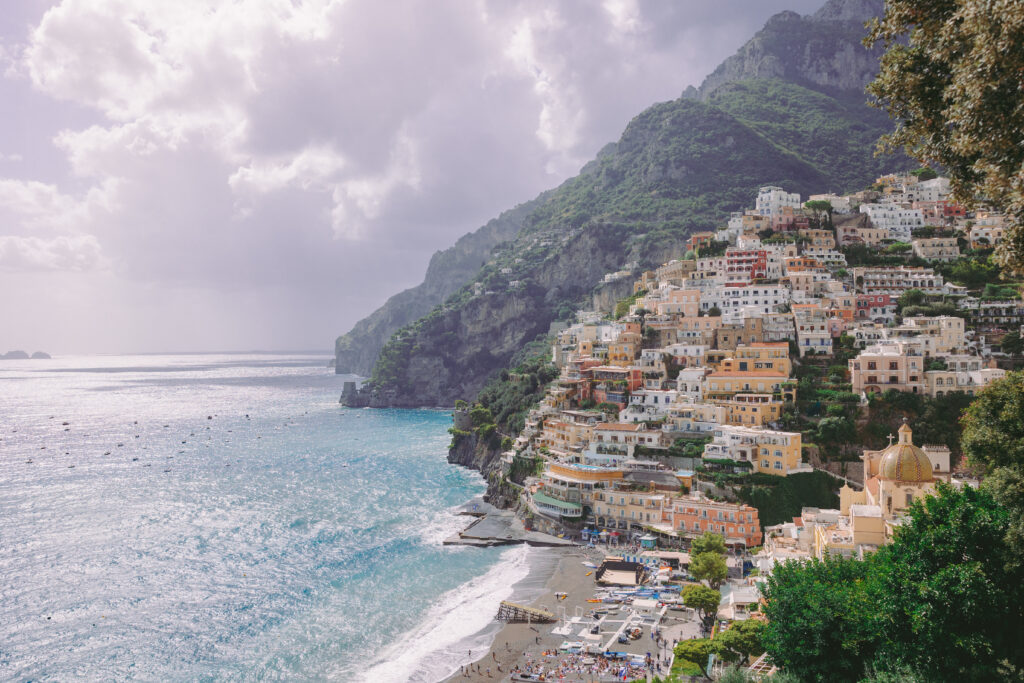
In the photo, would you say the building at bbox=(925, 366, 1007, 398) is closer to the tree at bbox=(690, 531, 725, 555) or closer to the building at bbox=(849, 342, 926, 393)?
the building at bbox=(849, 342, 926, 393)

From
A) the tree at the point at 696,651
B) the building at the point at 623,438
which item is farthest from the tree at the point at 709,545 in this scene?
the building at the point at 623,438

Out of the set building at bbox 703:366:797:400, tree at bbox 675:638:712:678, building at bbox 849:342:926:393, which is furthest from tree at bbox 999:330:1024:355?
tree at bbox 675:638:712:678

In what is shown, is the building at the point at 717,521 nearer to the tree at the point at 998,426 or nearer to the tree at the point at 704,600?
the tree at the point at 704,600

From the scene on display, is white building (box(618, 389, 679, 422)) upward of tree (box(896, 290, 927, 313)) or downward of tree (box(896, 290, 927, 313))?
downward

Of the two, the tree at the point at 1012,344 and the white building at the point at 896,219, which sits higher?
the white building at the point at 896,219

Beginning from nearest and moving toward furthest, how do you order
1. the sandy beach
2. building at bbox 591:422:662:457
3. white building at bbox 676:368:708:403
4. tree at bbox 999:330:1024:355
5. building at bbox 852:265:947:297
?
1. the sandy beach
2. building at bbox 591:422:662:457
3. tree at bbox 999:330:1024:355
4. white building at bbox 676:368:708:403
5. building at bbox 852:265:947:297

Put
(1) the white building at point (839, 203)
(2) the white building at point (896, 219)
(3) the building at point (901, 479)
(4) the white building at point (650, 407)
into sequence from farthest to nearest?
(1) the white building at point (839, 203), (2) the white building at point (896, 219), (4) the white building at point (650, 407), (3) the building at point (901, 479)

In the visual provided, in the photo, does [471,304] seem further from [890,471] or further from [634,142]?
[890,471]
